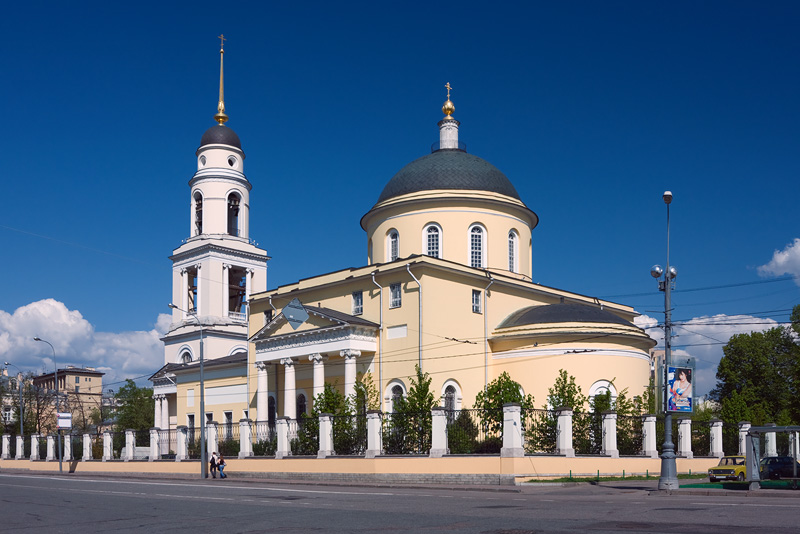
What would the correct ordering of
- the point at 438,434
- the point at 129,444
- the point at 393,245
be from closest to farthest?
the point at 438,434 → the point at 129,444 → the point at 393,245

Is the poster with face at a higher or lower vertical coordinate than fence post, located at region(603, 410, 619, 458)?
higher

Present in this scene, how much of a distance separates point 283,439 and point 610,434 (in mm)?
13443

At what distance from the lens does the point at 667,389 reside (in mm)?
26812

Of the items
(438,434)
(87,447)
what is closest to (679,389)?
(438,434)

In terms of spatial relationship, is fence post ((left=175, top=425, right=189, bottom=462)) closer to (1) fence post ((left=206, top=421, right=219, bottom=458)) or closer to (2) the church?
(1) fence post ((left=206, top=421, right=219, bottom=458))

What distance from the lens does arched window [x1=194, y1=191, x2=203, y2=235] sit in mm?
61375

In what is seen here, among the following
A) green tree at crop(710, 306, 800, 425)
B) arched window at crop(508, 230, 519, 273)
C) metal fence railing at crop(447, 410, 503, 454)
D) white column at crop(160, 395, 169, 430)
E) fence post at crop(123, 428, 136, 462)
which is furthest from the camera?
green tree at crop(710, 306, 800, 425)

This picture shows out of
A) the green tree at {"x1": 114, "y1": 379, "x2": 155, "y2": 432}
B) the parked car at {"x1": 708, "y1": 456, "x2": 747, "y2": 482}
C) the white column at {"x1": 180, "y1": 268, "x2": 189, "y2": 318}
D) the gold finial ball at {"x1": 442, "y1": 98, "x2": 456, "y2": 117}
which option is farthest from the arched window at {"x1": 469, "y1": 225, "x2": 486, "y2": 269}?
the green tree at {"x1": 114, "y1": 379, "x2": 155, "y2": 432}

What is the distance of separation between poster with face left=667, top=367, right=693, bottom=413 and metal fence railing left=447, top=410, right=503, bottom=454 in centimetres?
672

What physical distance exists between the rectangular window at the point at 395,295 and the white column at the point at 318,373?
4168 millimetres

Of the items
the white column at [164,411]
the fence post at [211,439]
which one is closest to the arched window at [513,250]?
the fence post at [211,439]

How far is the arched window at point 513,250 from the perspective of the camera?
4719cm

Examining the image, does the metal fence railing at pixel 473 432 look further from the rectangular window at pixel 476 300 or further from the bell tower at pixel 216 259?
the bell tower at pixel 216 259

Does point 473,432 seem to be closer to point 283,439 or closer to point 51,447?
point 283,439
